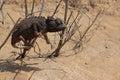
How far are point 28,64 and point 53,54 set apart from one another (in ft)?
1.48

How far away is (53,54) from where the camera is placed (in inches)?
152

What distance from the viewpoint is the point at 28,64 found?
3.49 meters

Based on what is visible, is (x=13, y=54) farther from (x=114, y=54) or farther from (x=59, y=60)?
(x=114, y=54)

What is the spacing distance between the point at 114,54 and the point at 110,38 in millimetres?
518

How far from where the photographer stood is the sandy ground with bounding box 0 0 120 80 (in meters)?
3.34

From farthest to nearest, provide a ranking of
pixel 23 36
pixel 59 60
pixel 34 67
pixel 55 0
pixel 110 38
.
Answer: pixel 55 0 → pixel 110 38 → pixel 59 60 → pixel 34 67 → pixel 23 36

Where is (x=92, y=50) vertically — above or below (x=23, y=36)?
below

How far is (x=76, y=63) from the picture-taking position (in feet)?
12.4

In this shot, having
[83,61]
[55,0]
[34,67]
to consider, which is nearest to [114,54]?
[83,61]

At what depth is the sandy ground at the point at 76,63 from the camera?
3.34 meters

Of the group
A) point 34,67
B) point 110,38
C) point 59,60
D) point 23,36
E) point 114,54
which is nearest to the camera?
point 23,36

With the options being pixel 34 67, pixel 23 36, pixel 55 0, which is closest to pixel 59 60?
pixel 34 67

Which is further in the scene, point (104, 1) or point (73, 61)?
point (104, 1)

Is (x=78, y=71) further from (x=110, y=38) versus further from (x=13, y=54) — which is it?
(x=110, y=38)
